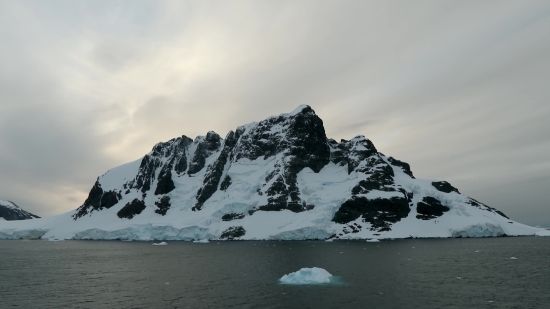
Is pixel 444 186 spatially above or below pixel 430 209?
above

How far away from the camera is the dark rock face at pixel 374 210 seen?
528ft

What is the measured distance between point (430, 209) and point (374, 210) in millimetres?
26321

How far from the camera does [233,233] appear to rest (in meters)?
170

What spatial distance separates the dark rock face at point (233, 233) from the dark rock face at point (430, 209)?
82976mm

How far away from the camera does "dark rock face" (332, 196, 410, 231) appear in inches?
6334

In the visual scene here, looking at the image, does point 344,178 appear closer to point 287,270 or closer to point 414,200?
point 414,200

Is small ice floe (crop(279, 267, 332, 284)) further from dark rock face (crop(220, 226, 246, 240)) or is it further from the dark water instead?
dark rock face (crop(220, 226, 246, 240))

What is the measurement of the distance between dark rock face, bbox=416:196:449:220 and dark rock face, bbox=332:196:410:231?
577cm

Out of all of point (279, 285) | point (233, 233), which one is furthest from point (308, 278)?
point (233, 233)

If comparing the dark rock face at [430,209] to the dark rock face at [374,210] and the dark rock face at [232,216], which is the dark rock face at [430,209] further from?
the dark rock face at [232,216]

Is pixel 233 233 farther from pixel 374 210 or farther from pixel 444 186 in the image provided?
pixel 444 186

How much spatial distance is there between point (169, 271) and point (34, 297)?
25243mm

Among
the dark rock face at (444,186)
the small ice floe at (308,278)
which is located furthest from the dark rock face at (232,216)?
the small ice floe at (308,278)

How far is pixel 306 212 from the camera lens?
173375mm
